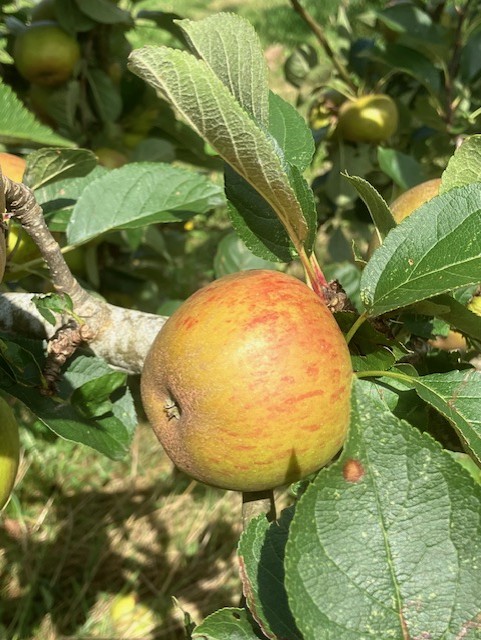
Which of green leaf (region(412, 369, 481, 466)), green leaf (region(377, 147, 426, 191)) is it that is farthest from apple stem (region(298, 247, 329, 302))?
green leaf (region(377, 147, 426, 191))

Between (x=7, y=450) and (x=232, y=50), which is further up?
(x=232, y=50)

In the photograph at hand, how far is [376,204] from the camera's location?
73cm

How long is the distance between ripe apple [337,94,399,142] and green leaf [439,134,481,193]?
3.62 ft

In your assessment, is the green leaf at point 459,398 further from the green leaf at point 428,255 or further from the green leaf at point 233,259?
the green leaf at point 233,259

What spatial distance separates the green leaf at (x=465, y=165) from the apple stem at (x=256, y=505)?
0.38m

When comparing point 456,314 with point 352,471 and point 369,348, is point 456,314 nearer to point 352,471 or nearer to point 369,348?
point 369,348

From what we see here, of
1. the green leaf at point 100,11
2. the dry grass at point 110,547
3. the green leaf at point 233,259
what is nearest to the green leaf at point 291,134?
the green leaf at point 233,259

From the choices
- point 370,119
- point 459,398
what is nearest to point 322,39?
point 370,119

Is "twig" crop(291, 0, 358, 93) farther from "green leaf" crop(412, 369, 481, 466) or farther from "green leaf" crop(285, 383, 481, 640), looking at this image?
"green leaf" crop(285, 383, 481, 640)

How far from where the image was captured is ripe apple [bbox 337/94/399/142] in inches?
71.4

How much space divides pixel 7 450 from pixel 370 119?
1.34 metres

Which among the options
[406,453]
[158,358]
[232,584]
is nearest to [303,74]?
[232,584]

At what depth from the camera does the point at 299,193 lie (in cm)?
73

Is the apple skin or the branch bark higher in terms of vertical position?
the apple skin
